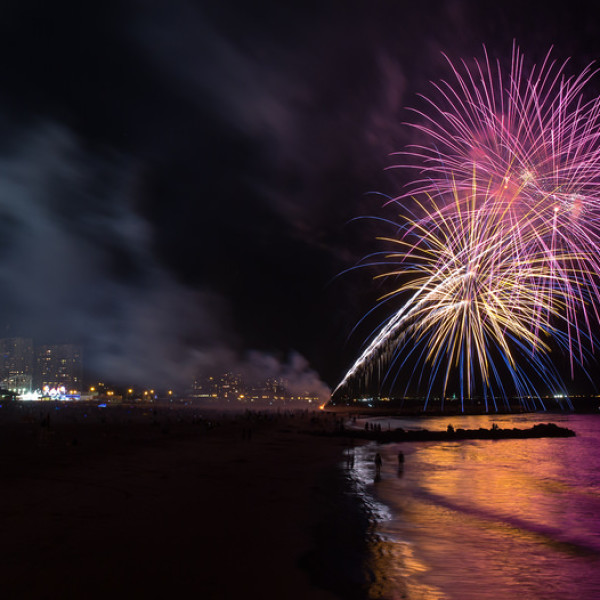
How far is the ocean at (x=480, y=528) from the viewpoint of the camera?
11.8 meters

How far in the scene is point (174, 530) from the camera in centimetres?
1523

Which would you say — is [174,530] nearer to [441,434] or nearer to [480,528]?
[480,528]

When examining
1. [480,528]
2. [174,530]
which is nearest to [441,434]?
[480,528]

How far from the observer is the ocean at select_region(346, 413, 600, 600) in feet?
38.6

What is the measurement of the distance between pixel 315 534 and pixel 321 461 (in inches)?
707

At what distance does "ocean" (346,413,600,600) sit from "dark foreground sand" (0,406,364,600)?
50.6 inches

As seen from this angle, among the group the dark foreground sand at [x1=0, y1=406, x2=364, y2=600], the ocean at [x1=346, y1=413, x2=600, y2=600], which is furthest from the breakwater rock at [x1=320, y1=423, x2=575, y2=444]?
the dark foreground sand at [x1=0, y1=406, x2=364, y2=600]

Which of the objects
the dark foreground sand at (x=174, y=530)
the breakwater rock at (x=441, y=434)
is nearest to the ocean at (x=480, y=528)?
the dark foreground sand at (x=174, y=530)

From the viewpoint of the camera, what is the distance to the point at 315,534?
50.6 ft

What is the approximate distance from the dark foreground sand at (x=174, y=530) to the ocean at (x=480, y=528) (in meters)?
1.29

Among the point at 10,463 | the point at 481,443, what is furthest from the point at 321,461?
the point at 481,443

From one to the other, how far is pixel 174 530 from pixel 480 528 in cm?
992

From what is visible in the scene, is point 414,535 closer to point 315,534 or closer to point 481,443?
point 315,534

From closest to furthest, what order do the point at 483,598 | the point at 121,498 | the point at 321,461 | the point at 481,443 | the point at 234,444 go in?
1. the point at 483,598
2. the point at 121,498
3. the point at 321,461
4. the point at 234,444
5. the point at 481,443
